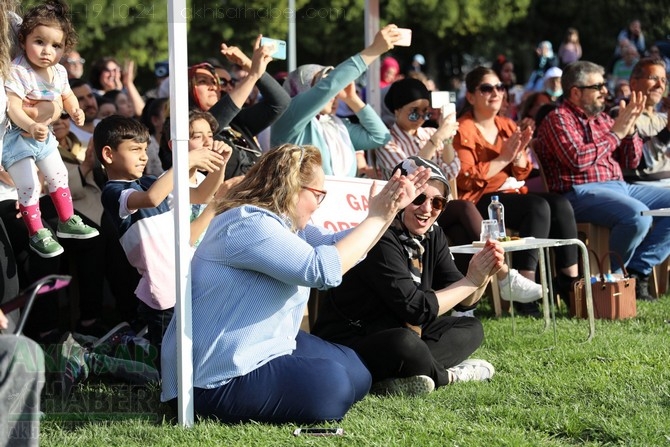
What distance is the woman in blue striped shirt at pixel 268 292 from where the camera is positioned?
4.50 m

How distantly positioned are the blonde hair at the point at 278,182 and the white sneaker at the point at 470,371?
1344 mm

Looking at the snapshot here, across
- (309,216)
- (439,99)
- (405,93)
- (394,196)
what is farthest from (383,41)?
(394,196)

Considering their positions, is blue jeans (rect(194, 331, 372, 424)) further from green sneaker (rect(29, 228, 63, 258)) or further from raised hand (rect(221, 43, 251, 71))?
raised hand (rect(221, 43, 251, 71))

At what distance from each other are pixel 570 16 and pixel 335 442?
26344mm

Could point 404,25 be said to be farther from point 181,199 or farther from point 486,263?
point 181,199

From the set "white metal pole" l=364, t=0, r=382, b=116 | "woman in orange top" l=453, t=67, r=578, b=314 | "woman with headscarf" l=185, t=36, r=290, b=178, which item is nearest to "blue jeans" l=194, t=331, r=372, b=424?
"woman with headscarf" l=185, t=36, r=290, b=178

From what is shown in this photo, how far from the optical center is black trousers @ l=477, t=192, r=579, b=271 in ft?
24.7

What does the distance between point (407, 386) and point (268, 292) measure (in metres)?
1.01

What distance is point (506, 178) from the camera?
7.99 metres

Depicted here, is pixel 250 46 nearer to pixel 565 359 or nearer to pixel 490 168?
pixel 490 168

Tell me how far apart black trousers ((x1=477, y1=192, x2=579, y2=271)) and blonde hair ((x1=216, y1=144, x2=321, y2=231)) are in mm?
3071

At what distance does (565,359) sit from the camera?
19.3 ft

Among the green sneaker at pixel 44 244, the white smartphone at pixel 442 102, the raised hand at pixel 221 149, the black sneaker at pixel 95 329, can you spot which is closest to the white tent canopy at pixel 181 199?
the raised hand at pixel 221 149

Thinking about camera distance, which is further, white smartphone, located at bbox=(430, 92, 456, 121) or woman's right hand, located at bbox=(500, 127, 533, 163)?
woman's right hand, located at bbox=(500, 127, 533, 163)
